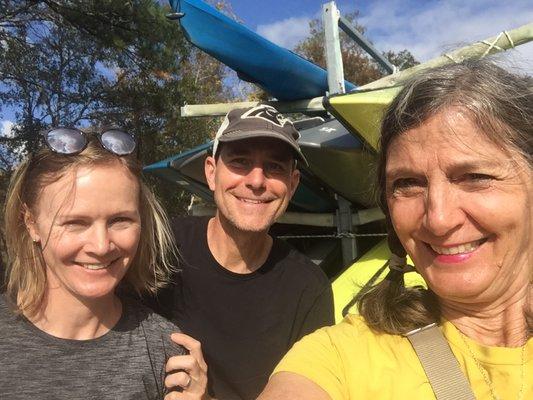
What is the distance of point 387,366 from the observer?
1.34 m

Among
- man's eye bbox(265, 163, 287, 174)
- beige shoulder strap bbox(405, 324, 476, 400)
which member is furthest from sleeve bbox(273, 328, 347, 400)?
man's eye bbox(265, 163, 287, 174)

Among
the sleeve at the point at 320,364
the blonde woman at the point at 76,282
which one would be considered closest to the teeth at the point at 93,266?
the blonde woman at the point at 76,282

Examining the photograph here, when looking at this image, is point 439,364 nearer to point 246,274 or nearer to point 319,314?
point 319,314

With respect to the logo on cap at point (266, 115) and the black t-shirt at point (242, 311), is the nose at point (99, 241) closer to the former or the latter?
the black t-shirt at point (242, 311)

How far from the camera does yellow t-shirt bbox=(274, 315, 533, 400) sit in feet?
4.23

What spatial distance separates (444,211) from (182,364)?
3.40 ft

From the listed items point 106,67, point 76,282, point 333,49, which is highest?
point 106,67

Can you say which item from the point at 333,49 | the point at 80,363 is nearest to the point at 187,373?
the point at 80,363

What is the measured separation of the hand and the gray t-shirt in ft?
0.14

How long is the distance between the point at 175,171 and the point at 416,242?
3054 mm

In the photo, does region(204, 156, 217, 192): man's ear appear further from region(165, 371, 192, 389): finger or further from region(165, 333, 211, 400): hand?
region(165, 371, 192, 389): finger

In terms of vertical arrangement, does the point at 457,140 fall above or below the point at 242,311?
above

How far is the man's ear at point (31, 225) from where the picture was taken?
1.79 meters

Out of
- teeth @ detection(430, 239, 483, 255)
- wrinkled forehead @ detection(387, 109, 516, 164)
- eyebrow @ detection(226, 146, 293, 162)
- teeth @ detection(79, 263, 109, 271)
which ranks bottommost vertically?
teeth @ detection(79, 263, 109, 271)
